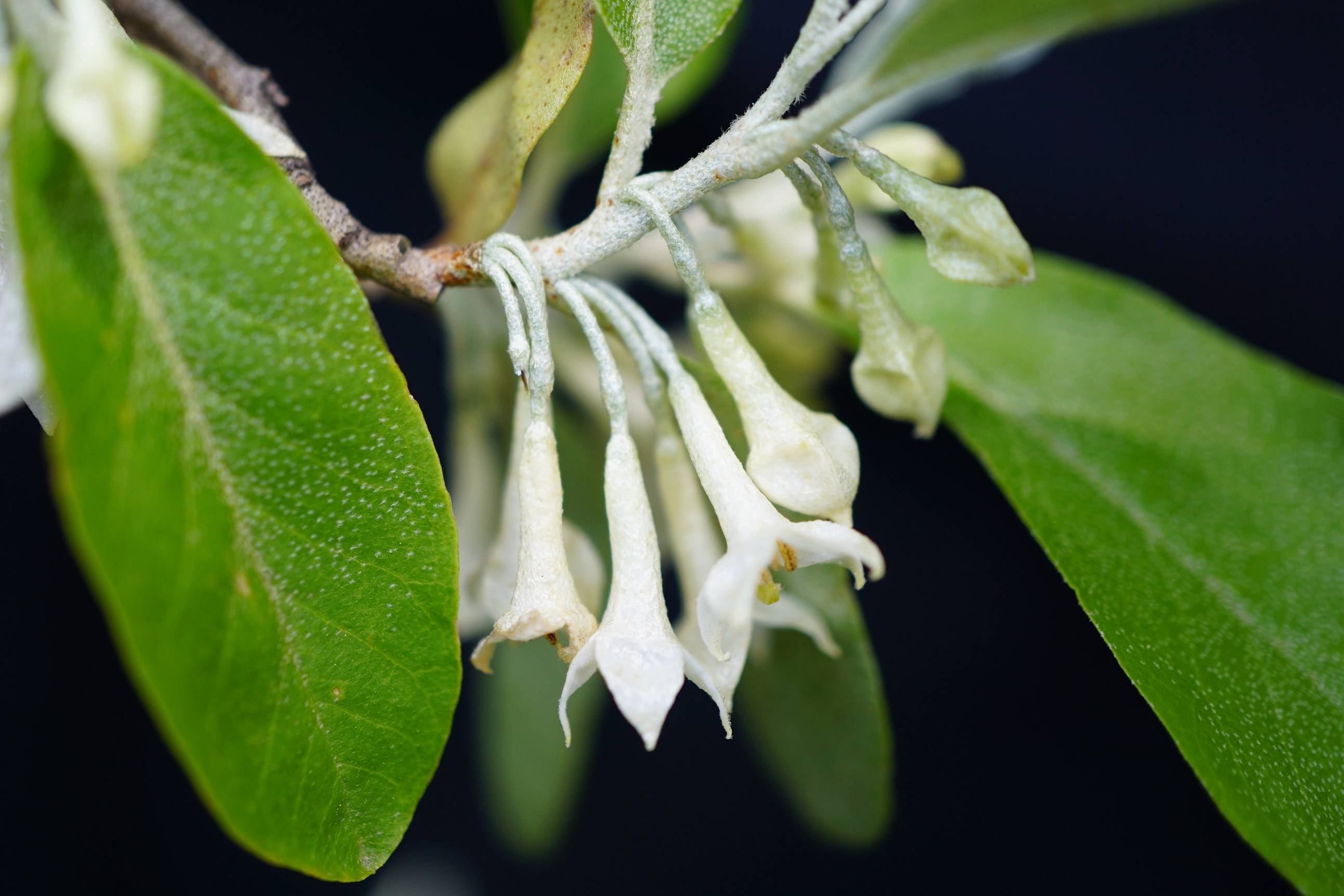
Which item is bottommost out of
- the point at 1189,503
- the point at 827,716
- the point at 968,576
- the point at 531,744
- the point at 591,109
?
the point at 968,576

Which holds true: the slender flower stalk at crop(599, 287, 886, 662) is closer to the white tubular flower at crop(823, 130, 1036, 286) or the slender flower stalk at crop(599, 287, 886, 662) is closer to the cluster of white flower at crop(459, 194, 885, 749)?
the cluster of white flower at crop(459, 194, 885, 749)

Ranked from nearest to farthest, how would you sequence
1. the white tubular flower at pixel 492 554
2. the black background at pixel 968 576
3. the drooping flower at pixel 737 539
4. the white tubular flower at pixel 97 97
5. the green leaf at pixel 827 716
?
the white tubular flower at pixel 97 97
the drooping flower at pixel 737 539
the white tubular flower at pixel 492 554
the green leaf at pixel 827 716
the black background at pixel 968 576

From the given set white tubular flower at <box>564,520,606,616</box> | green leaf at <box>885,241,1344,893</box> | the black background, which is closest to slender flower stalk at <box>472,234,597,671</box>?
white tubular flower at <box>564,520,606,616</box>

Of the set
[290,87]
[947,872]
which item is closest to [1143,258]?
[947,872]

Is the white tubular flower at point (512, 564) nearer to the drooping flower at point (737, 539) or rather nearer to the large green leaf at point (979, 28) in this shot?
the drooping flower at point (737, 539)

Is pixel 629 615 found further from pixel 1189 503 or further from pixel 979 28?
pixel 1189 503

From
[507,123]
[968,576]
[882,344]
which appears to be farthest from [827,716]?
[968,576]

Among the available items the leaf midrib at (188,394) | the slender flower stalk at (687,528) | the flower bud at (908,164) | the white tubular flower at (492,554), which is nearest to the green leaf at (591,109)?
the flower bud at (908,164)
